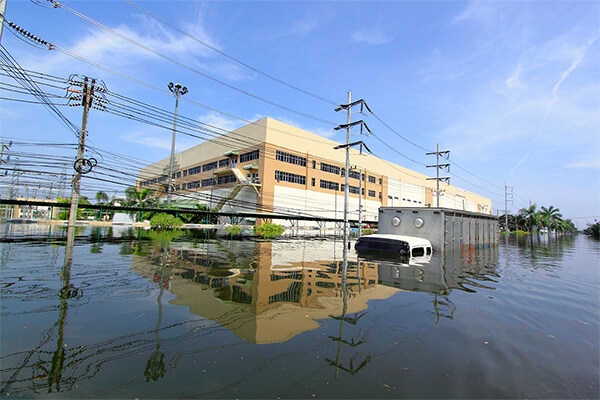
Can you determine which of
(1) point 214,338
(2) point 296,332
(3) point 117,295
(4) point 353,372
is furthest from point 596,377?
(3) point 117,295

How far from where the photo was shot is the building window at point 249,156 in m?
47.2

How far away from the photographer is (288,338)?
3916 millimetres

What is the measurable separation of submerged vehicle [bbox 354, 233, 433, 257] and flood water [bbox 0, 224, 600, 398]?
5013 mm

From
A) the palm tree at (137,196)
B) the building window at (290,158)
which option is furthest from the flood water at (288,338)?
the palm tree at (137,196)

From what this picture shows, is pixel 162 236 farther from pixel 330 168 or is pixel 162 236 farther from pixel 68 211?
pixel 68 211

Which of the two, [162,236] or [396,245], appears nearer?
[396,245]

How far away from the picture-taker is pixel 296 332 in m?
4.14

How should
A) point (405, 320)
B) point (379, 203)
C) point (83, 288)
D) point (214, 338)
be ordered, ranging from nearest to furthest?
point (214, 338) < point (405, 320) < point (83, 288) < point (379, 203)

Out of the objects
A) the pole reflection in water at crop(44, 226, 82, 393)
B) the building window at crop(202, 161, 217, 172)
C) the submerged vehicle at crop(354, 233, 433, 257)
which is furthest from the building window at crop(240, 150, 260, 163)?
the pole reflection in water at crop(44, 226, 82, 393)

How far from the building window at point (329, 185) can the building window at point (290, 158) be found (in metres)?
5.24

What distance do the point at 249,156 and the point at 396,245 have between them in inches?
1535

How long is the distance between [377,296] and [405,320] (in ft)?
5.08

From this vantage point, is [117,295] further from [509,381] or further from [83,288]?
[509,381]

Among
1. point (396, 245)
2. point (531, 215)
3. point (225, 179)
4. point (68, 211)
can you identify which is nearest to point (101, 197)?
point (68, 211)
